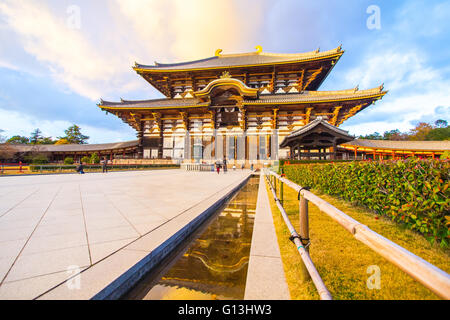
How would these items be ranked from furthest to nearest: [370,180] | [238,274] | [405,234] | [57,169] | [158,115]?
[158,115]
[57,169]
[370,180]
[405,234]
[238,274]

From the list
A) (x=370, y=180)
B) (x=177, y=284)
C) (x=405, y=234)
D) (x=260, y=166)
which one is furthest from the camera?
(x=260, y=166)

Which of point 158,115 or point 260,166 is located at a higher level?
point 158,115

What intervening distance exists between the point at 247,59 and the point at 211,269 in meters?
23.7

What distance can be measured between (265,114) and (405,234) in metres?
16.7

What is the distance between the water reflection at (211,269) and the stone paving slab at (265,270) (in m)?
0.10

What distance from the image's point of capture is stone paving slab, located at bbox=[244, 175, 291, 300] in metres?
1.36

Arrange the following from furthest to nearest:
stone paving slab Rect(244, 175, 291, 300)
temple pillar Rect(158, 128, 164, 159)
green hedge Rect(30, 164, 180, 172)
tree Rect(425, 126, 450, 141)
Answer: tree Rect(425, 126, 450, 141) → temple pillar Rect(158, 128, 164, 159) → green hedge Rect(30, 164, 180, 172) → stone paving slab Rect(244, 175, 291, 300)

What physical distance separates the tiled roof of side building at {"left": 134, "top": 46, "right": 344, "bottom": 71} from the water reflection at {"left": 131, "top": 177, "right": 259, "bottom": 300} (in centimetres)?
1892

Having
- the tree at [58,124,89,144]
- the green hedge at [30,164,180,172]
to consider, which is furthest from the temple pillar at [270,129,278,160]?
the tree at [58,124,89,144]

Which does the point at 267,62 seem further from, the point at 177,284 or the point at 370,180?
the point at 177,284

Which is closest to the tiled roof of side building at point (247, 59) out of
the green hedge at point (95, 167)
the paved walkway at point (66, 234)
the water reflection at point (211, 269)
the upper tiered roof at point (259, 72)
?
the upper tiered roof at point (259, 72)

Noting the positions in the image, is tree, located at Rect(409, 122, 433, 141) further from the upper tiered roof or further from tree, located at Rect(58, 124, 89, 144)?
tree, located at Rect(58, 124, 89, 144)
